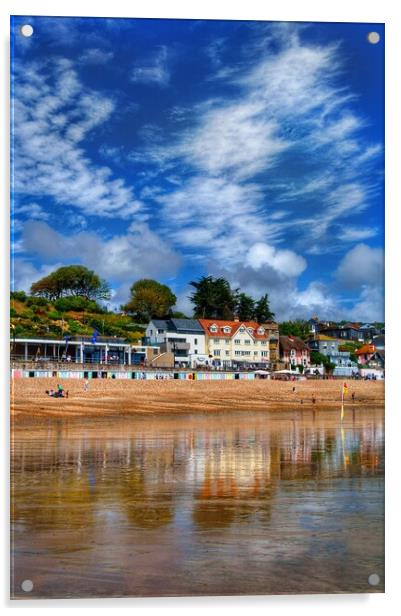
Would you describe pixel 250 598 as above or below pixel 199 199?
below

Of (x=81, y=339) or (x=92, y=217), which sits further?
(x=81, y=339)

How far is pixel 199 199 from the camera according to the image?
5895 millimetres

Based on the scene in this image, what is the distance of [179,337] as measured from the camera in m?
16.3

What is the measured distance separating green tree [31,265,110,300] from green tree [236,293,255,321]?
191 cm

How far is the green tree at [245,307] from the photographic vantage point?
9.55 m

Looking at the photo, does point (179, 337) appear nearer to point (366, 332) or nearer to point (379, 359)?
point (366, 332)

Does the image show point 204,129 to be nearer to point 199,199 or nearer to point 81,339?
point 199,199

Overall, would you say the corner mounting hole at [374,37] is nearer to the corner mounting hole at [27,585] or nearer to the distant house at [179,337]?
the corner mounting hole at [27,585]

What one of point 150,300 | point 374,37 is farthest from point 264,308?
point 374,37

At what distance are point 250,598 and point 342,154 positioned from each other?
3277mm

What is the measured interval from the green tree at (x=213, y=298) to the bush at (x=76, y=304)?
2.42 metres

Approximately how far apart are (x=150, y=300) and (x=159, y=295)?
42.1 inches

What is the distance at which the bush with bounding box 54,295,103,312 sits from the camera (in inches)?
517
